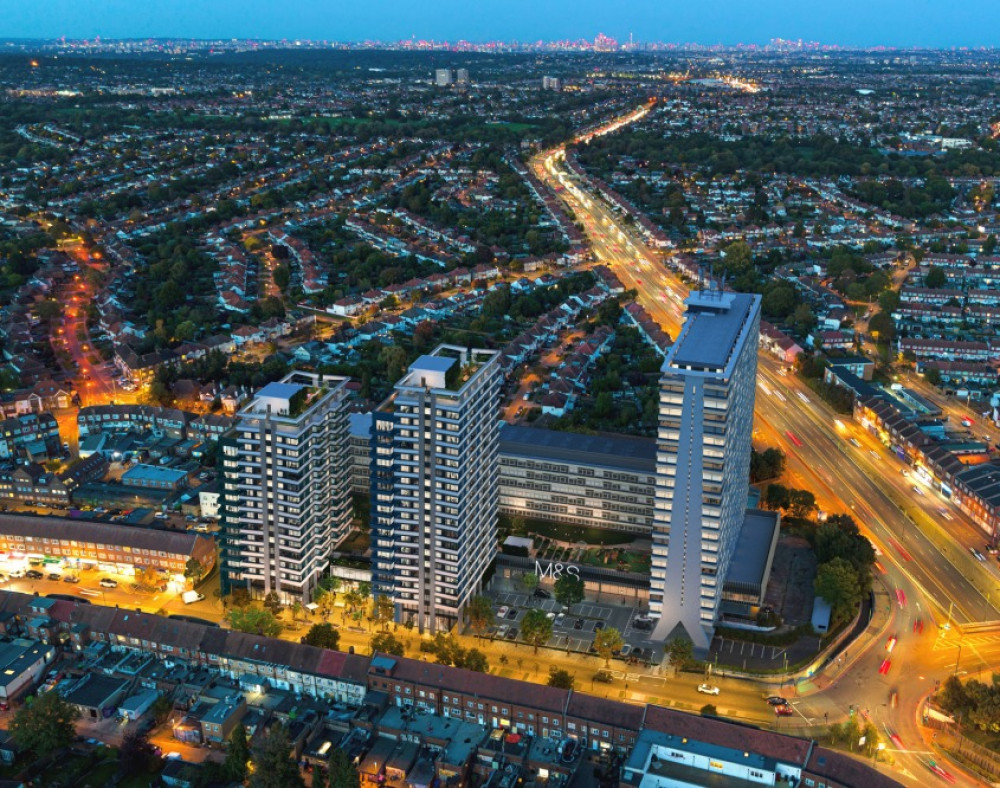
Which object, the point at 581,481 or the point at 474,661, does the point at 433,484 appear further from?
the point at 581,481

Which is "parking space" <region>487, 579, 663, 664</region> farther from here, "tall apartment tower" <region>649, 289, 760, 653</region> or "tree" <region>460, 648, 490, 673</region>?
"tree" <region>460, 648, 490, 673</region>

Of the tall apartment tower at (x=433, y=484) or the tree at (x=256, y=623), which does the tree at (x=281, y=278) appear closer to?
the tall apartment tower at (x=433, y=484)

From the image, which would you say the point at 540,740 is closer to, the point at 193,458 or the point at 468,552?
the point at 468,552

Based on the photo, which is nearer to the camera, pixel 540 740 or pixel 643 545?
pixel 540 740

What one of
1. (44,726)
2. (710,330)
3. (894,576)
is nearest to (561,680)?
(710,330)

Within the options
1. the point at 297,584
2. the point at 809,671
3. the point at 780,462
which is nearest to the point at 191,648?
the point at 297,584

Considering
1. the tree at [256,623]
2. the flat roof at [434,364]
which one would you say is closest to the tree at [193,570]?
the tree at [256,623]

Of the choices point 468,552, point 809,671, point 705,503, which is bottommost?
point 809,671

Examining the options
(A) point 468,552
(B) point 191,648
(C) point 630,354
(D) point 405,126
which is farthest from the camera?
(D) point 405,126
